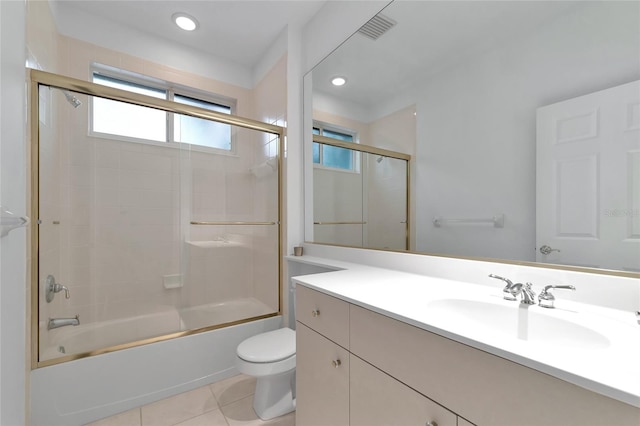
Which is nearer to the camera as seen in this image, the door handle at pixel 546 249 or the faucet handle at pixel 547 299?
the faucet handle at pixel 547 299

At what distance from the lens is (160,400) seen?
161cm

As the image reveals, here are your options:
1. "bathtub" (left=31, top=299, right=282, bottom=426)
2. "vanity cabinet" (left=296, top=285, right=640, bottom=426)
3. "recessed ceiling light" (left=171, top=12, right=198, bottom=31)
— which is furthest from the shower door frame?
"vanity cabinet" (left=296, top=285, right=640, bottom=426)

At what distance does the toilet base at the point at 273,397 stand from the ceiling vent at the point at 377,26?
6.44ft

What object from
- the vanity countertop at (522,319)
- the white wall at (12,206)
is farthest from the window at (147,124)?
the vanity countertop at (522,319)

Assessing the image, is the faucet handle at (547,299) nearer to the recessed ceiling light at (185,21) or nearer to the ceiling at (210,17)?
the ceiling at (210,17)

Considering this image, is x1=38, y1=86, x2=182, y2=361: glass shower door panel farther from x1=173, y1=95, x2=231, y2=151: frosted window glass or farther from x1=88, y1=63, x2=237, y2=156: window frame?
x1=173, y1=95, x2=231, y2=151: frosted window glass

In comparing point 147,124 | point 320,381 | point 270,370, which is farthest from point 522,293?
point 147,124

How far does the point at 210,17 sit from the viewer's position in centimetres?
202

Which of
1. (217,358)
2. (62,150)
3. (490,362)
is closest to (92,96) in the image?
(62,150)

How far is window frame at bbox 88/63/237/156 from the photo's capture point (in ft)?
6.17

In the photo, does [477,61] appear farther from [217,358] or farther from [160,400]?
[160,400]

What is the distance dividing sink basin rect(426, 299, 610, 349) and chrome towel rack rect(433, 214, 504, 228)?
1.15ft

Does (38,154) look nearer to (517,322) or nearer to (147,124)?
(147,124)

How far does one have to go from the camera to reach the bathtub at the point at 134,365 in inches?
53.6
